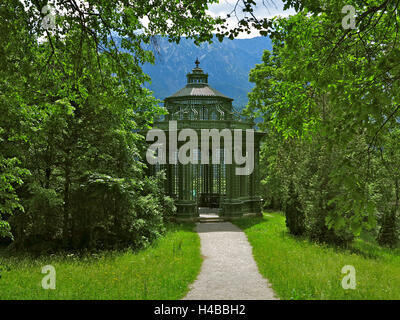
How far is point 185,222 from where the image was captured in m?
19.3

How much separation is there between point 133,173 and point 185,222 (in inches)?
276

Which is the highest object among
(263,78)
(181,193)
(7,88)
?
(263,78)

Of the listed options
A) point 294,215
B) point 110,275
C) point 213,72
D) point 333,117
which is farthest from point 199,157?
point 213,72

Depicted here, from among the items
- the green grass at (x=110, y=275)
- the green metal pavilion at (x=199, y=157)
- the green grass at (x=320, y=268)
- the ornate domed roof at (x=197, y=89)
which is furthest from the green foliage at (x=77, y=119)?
the ornate domed roof at (x=197, y=89)

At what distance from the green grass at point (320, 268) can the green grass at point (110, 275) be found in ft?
7.51

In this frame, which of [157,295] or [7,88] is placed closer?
[7,88]

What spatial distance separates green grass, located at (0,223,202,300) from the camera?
762cm

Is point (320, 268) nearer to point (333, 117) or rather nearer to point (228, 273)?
point (228, 273)

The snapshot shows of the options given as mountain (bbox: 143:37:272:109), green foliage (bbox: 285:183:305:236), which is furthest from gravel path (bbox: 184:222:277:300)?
mountain (bbox: 143:37:272:109)

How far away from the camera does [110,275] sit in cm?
905

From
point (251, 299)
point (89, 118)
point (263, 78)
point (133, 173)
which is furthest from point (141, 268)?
point (263, 78)

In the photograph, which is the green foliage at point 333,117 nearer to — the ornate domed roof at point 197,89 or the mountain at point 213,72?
the ornate domed roof at point 197,89
